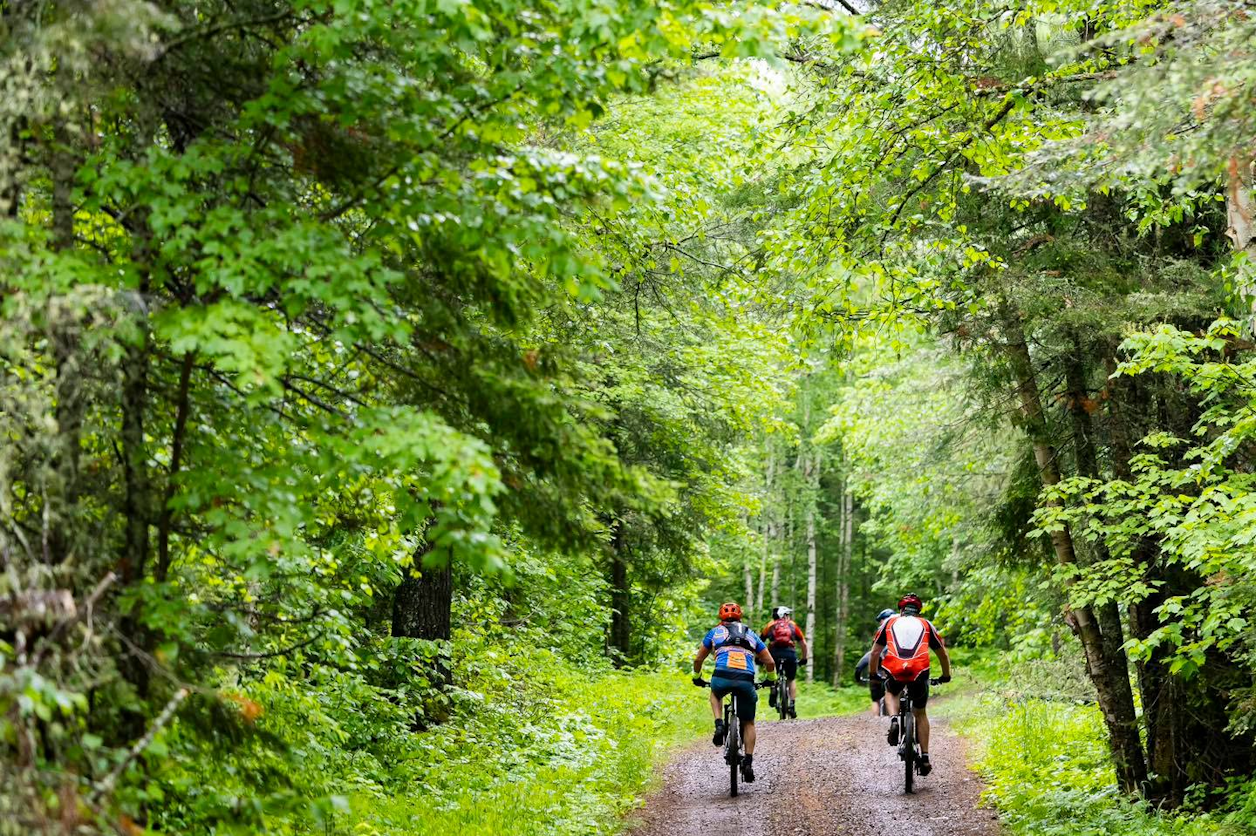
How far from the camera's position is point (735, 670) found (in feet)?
37.3

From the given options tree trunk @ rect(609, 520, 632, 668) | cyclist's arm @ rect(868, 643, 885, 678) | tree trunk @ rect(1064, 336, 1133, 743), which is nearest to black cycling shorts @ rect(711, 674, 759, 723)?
cyclist's arm @ rect(868, 643, 885, 678)

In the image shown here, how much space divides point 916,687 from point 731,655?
1929 mm

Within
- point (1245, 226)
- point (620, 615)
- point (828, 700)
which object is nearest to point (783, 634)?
point (620, 615)

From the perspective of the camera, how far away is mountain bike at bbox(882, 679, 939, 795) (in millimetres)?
11070

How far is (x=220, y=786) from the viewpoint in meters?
5.96

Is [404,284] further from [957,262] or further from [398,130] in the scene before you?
[957,262]

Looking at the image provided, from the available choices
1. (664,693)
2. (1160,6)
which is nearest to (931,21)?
(1160,6)

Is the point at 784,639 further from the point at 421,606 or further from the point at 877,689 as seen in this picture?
the point at 421,606

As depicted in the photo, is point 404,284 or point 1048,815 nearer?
point 404,284

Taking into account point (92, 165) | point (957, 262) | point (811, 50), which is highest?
point (811, 50)

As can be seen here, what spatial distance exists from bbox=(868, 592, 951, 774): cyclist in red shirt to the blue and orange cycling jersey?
54.6 inches

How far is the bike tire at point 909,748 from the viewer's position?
11.1 m

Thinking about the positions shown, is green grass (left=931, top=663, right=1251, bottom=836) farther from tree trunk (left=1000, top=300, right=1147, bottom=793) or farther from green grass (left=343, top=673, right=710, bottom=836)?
green grass (left=343, top=673, right=710, bottom=836)

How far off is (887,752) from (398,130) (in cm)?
1205
